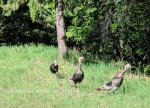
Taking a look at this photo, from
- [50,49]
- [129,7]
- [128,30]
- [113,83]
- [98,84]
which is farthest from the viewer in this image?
[128,30]

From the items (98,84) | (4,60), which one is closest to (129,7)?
(98,84)

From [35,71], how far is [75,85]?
113 inches

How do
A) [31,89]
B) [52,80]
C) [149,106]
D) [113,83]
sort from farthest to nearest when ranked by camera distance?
[52,80] → [31,89] → [113,83] → [149,106]

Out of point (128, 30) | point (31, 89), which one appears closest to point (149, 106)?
point (31, 89)

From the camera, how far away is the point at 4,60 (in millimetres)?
14102

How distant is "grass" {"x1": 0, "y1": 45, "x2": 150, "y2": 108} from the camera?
8148 millimetres

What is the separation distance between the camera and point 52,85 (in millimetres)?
10438

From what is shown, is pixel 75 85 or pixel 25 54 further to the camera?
pixel 25 54

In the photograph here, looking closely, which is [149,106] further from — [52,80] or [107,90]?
[52,80]

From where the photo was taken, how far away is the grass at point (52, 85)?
8.15 meters

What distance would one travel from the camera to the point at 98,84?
35.2 feet

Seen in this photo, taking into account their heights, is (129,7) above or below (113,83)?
above

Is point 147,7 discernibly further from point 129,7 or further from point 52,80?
point 52,80

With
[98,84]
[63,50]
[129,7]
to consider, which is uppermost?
[129,7]
